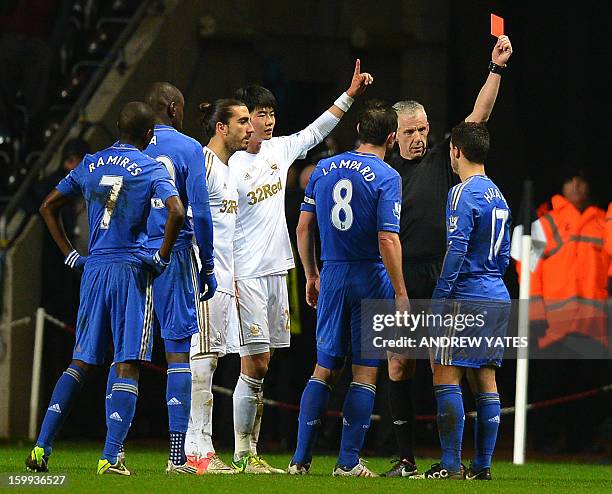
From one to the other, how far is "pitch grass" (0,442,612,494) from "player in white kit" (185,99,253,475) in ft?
1.16

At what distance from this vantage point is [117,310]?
28.8 ft

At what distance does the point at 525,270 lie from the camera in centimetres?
1224

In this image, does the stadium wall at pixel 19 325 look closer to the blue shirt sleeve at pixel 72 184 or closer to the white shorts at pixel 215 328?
the white shorts at pixel 215 328

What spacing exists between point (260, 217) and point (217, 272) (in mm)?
536

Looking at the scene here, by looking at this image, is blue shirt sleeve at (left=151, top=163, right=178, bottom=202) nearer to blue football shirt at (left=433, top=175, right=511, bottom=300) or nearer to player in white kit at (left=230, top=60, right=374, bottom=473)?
player in white kit at (left=230, top=60, right=374, bottom=473)

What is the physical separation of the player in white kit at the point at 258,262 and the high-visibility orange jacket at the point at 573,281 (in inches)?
153

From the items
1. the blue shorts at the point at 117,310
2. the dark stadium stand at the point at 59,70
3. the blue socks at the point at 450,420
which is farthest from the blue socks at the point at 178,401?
the dark stadium stand at the point at 59,70

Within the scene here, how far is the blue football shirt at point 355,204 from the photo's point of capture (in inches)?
373

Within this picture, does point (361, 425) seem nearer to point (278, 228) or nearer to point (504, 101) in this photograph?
point (278, 228)

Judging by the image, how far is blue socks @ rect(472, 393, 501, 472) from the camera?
31.1ft

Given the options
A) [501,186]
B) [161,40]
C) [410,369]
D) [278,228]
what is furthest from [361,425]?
[161,40]

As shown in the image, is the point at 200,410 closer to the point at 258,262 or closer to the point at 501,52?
the point at 258,262

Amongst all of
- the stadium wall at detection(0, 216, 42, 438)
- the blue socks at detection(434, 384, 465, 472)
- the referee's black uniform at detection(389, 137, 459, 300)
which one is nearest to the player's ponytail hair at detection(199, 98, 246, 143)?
the referee's black uniform at detection(389, 137, 459, 300)

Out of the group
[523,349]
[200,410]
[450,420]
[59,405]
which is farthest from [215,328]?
[523,349]
